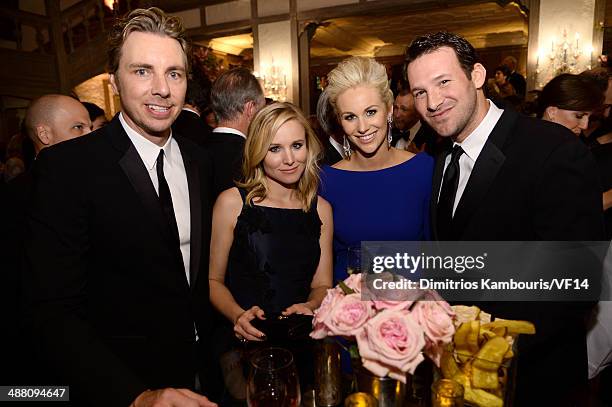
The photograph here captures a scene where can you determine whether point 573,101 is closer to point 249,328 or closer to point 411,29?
point 249,328

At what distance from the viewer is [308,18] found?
8.45 metres

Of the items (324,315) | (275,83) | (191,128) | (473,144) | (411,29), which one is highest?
(411,29)

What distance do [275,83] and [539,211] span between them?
7960 mm

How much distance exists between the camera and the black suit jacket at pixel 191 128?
11.7ft

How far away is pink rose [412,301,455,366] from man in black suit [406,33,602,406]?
0.55 meters

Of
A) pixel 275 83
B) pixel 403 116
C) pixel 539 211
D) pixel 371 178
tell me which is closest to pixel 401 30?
pixel 275 83

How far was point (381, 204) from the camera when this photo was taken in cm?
237

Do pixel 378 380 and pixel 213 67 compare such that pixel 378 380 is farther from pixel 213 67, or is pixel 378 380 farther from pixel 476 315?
pixel 213 67

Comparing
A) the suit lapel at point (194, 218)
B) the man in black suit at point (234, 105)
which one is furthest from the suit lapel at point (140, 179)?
the man in black suit at point (234, 105)

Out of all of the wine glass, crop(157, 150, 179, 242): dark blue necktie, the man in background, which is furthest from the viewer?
the man in background

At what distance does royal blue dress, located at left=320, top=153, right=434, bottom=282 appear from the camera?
7.68 ft

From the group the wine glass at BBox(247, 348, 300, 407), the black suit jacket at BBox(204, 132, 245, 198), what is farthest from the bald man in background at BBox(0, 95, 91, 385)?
the wine glass at BBox(247, 348, 300, 407)

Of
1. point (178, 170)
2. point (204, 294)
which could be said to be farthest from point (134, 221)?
point (204, 294)

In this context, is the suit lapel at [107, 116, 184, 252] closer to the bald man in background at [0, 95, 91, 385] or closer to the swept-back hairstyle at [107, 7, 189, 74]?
the swept-back hairstyle at [107, 7, 189, 74]
